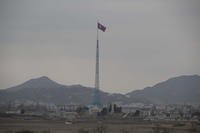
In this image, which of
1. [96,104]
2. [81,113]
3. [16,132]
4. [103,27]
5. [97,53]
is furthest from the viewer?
[96,104]

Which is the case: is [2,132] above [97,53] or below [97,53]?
below

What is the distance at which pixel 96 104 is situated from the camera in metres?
149

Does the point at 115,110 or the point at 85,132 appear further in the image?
the point at 115,110

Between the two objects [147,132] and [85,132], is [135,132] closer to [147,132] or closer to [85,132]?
[147,132]

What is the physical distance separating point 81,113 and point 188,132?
65.4m

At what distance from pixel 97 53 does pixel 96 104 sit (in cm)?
2514

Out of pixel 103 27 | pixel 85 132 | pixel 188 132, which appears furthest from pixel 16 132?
pixel 103 27

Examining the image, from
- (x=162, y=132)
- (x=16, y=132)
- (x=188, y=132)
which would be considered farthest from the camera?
(x=188, y=132)

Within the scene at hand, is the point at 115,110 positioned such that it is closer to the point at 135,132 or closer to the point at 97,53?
the point at 97,53

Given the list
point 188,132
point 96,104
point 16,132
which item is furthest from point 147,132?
point 96,104

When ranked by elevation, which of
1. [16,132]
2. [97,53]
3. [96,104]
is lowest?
[16,132]

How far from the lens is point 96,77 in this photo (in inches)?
5226

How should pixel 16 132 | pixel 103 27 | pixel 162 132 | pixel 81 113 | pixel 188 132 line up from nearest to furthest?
pixel 16 132 < pixel 162 132 < pixel 188 132 < pixel 103 27 < pixel 81 113

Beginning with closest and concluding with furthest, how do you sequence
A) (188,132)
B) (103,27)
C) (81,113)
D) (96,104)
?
1. (188,132)
2. (103,27)
3. (81,113)
4. (96,104)
